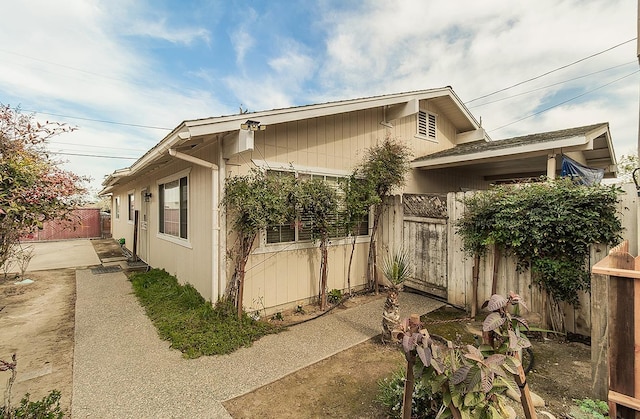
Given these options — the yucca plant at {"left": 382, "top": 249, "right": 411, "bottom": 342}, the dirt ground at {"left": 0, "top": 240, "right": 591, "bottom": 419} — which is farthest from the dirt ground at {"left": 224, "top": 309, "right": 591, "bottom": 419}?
the yucca plant at {"left": 382, "top": 249, "right": 411, "bottom": 342}

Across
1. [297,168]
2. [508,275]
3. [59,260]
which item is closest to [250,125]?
[297,168]

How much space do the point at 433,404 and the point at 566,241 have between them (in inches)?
125

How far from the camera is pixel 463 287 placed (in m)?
5.18

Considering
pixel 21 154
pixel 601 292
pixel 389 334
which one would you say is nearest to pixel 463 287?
pixel 389 334

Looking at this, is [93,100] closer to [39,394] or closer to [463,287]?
[39,394]

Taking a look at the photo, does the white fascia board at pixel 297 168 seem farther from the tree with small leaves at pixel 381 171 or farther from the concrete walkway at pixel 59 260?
the concrete walkway at pixel 59 260

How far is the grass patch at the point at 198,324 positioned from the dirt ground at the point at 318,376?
80 cm

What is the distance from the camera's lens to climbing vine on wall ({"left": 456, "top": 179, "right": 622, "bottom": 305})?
3.64 m

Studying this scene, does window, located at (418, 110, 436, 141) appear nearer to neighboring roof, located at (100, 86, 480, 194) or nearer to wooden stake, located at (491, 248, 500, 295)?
neighboring roof, located at (100, 86, 480, 194)

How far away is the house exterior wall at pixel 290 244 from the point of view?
15.6 ft

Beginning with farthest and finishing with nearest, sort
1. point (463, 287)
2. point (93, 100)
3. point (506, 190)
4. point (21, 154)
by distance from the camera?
point (93, 100) < point (463, 287) < point (506, 190) < point (21, 154)

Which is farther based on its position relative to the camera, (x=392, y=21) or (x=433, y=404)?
(x=392, y=21)

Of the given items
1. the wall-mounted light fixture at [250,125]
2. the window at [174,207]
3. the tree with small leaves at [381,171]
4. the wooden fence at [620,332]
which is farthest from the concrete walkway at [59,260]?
the wooden fence at [620,332]

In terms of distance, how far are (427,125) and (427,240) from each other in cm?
410
